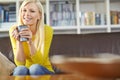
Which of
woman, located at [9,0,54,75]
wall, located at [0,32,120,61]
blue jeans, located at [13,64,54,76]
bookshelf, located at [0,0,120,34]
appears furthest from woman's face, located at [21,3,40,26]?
bookshelf, located at [0,0,120,34]

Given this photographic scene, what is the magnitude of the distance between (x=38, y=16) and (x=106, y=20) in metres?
1.02

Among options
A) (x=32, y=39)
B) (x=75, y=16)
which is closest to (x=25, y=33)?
(x=32, y=39)

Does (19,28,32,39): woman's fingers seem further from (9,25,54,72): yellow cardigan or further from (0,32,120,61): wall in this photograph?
(0,32,120,61): wall

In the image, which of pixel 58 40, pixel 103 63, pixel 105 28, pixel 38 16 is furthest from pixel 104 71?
pixel 105 28

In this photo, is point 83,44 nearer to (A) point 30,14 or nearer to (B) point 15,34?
(A) point 30,14

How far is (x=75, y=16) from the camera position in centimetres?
261

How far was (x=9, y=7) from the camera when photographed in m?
2.70

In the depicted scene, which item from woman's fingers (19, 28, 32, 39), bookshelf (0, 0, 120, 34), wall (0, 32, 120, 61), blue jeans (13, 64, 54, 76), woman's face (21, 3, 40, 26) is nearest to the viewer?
blue jeans (13, 64, 54, 76)

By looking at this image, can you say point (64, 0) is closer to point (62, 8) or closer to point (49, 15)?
point (62, 8)

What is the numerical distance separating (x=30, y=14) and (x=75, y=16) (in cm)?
90

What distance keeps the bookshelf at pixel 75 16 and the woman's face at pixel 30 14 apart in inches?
29.0

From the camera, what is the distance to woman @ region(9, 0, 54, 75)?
1.68m

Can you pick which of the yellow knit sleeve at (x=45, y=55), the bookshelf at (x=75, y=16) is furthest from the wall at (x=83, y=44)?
the bookshelf at (x=75, y=16)

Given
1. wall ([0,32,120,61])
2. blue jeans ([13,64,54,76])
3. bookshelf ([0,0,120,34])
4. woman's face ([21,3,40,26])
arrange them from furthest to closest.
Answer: bookshelf ([0,0,120,34]), wall ([0,32,120,61]), woman's face ([21,3,40,26]), blue jeans ([13,64,54,76])
